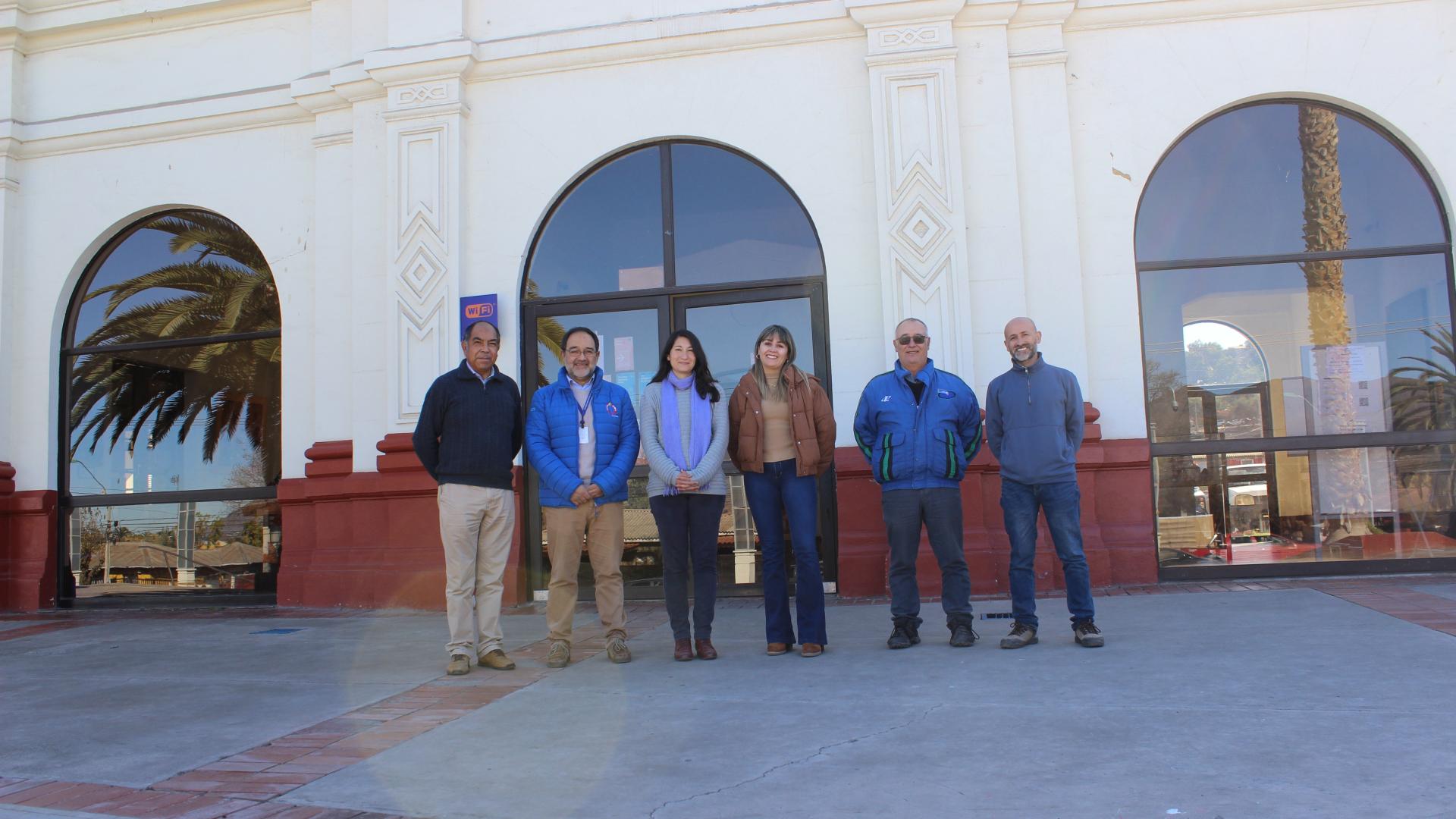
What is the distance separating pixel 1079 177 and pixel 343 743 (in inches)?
250

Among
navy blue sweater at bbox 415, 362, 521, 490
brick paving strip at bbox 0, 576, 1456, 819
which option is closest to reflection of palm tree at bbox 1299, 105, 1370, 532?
brick paving strip at bbox 0, 576, 1456, 819

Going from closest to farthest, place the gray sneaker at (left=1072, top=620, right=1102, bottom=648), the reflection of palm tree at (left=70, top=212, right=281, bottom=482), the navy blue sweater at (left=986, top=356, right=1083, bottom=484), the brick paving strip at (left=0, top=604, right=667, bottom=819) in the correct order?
the brick paving strip at (left=0, top=604, right=667, bottom=819)
the gray sneaker at (left=1072, top=620, right=1102, bottom=648)
the navy blue sweater at (left=986, top=356, right=1083, bottom=484)
the reflection of palm tree at (left=70, top=212, right=281, bottom=482)

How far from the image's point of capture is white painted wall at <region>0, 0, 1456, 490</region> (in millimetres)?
7742

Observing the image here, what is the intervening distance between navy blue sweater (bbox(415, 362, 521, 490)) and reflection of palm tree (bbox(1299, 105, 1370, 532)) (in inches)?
233

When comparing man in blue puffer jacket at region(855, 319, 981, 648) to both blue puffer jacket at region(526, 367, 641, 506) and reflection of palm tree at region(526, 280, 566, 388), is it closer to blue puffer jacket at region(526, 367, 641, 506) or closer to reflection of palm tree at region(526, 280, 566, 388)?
blue puffer jacket at region(526, 367, 641, 506)

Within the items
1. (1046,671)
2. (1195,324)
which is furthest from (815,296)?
(1046,671)

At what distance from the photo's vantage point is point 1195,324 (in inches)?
312

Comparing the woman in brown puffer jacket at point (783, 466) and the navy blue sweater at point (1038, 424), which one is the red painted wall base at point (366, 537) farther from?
the navy blue sweater at point (1038, 424)

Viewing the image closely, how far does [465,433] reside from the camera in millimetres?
5520

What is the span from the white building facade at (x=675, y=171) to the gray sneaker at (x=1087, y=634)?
2.00 meters

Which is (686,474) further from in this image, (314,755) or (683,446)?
(314,755)

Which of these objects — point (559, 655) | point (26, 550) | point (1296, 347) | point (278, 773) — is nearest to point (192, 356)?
point (26, 550)

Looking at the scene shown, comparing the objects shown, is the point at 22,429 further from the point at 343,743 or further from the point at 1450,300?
the point at 1450,300

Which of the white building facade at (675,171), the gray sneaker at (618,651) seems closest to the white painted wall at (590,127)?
the white building facade at (675,171)
